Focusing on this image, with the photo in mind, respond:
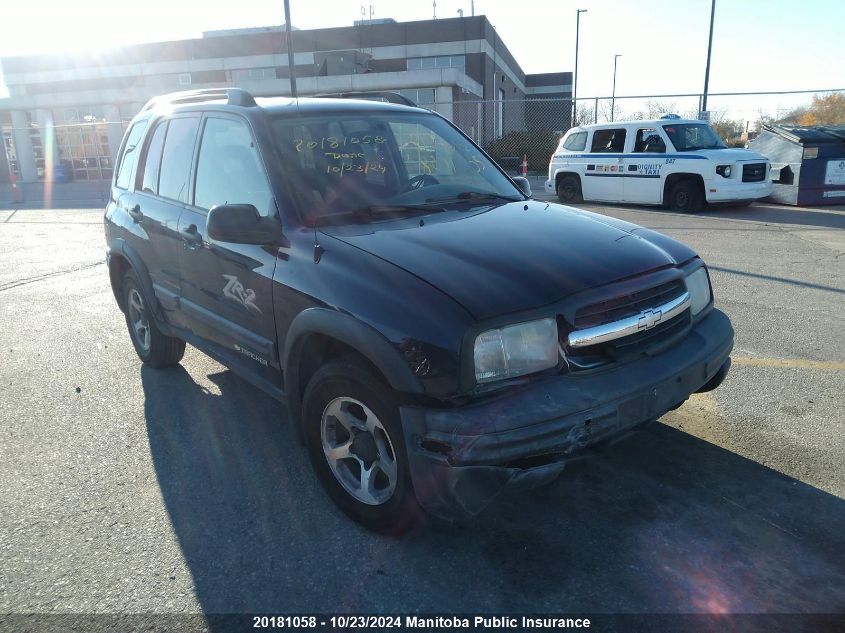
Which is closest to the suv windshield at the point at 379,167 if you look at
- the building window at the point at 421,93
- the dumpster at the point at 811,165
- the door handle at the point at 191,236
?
the door handle at the point at 191,236

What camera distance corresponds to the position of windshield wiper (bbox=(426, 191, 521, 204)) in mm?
3548

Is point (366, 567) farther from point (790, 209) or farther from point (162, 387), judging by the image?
point (790, 209)

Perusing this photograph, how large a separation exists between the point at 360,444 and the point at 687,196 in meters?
12.3

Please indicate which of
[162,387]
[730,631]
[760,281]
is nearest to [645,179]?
[760,281]

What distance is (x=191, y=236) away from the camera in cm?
374

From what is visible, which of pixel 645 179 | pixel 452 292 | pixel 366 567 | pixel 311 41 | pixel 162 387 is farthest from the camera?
pixel 311 41

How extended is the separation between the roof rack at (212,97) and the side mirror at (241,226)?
881mm

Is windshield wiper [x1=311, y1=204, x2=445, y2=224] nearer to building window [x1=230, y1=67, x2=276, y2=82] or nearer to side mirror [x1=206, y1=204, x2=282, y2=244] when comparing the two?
side mirror [x1=206, y1=204, x2=282, y2=244]

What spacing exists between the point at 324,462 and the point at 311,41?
4383cm

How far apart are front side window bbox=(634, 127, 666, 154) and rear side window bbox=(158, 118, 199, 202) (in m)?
11.3

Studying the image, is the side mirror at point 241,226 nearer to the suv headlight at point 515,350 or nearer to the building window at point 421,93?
the suv headlight at point 515,350

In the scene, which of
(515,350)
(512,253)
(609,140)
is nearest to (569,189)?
(609,140)

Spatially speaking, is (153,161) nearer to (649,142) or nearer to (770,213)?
(649,142)

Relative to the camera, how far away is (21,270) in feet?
29.8
